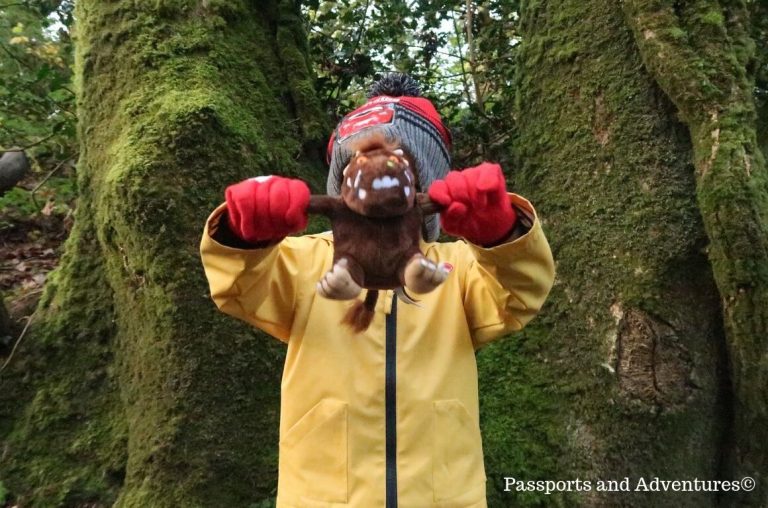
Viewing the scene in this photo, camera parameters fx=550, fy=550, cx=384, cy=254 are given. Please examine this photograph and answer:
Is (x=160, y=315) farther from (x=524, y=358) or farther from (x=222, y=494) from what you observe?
(x=524, y=358)

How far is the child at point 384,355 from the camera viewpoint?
4.38 ft

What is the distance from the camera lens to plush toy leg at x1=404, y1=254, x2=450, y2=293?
40.1 inches

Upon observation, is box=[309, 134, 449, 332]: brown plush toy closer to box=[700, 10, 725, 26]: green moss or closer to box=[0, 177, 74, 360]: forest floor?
box=[700, 10, 725, 26]: green moss

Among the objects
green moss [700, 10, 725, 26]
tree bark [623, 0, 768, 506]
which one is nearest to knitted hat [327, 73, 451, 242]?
tree bark [623, 0, 768, 506]

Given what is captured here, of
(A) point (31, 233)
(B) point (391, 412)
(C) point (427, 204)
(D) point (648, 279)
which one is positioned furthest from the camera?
(A) point (31, 233)

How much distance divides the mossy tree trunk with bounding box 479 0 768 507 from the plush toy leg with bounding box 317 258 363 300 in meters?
1.45

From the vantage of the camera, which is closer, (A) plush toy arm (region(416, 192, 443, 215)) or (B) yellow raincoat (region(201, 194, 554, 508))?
(A) plush toy arm (region(416, 192, 443, 215))

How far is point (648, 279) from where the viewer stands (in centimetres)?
207

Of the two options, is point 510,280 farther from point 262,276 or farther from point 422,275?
point 262,276

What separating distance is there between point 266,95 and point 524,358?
5.50 feet

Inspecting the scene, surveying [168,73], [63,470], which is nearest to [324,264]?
[168,73]

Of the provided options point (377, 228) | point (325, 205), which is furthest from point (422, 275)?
point (325, 205)

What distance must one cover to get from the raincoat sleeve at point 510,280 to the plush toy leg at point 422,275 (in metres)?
0.21

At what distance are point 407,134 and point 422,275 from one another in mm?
535
